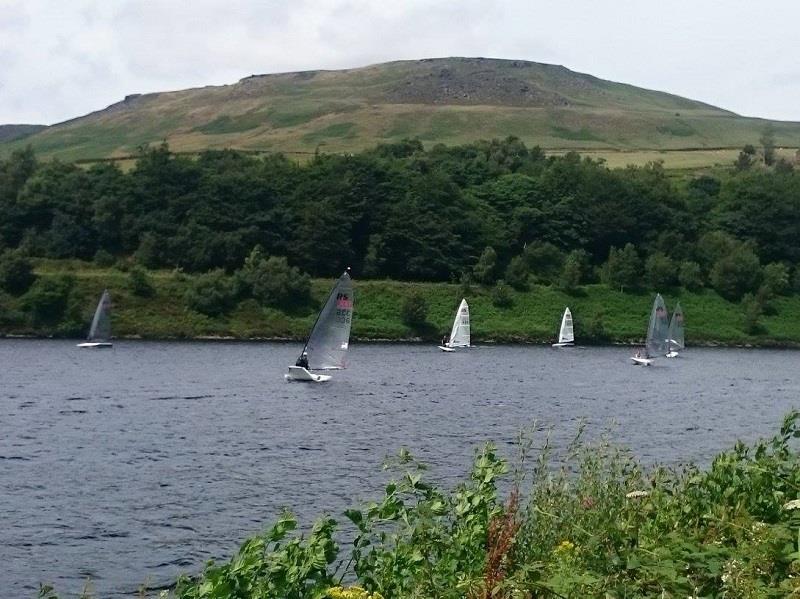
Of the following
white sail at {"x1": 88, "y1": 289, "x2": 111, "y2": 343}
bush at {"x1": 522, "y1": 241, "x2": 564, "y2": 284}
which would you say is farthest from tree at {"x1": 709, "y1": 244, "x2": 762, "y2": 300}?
white sail at {"x1": 88, "y1": 289, "x2": 111, "y2": 343}

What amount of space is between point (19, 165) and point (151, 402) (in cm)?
11091

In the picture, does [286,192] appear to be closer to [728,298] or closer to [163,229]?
[163,229]

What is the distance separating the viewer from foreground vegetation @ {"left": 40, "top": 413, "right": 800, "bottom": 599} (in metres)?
11.5

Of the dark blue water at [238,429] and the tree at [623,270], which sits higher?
the tree at [623,270]

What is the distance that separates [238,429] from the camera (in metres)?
53.9

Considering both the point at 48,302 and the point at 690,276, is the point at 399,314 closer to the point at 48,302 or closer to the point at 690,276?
the point at 48,302

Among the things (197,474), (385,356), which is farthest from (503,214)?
(197,474)

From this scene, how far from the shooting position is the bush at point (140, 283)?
434 ft

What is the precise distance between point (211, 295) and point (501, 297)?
36.4 meters

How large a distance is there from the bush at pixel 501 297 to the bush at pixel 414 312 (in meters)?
11.0

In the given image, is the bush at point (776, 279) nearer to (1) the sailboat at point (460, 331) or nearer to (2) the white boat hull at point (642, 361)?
(2) the white boat hull at point (642, 361)

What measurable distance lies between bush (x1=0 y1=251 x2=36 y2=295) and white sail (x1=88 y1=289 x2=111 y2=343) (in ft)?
66.9

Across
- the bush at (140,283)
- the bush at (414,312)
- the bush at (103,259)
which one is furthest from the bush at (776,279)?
the bush at (103,259)

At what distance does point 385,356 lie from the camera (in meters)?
111
